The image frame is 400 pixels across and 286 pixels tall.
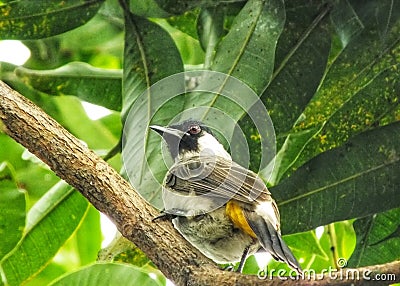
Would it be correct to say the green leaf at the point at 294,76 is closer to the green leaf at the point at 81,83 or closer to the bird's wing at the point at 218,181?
the bird's wing at the point at 218,181

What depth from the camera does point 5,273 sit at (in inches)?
68.8

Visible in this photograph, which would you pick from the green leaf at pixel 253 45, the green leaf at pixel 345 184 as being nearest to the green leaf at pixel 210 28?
the green leaf at pixel 253 45

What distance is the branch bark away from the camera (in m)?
1.30

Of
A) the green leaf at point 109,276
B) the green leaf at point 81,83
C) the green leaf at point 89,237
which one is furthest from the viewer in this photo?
the green leaf at point 89,237

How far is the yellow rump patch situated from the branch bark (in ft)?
0.46

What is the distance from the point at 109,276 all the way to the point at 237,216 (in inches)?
10.9

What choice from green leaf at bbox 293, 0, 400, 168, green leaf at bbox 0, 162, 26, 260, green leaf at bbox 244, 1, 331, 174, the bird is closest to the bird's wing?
the bird

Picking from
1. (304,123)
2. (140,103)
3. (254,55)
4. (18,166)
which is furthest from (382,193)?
(18,166)

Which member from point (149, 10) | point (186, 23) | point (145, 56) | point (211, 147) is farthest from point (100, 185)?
point (186, 23)

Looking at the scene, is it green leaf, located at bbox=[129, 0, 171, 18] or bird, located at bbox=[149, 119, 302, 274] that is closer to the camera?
bird, located at bbox=[149, 119, 302, 274]

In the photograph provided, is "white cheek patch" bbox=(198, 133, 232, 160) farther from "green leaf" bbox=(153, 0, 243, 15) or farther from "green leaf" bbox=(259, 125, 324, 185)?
"green leaf" bbox=(153, 0, 243, 15)

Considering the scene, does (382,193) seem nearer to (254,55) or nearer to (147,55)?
(254,55)

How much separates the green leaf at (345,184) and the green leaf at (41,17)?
0.57 m

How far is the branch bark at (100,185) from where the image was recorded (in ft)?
4.26
